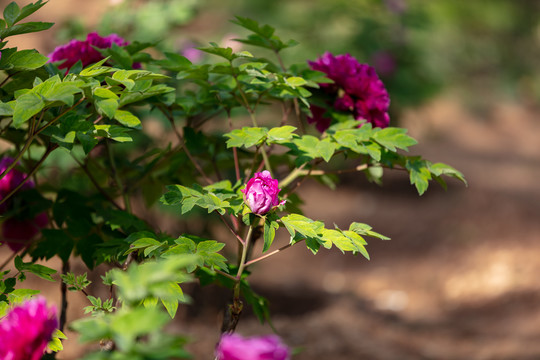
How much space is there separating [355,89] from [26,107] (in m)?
0.84

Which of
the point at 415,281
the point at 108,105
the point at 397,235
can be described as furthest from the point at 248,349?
the point at 397,235

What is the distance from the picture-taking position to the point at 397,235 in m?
6.45

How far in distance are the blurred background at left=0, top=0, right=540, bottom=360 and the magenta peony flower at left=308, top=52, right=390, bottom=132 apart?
1.85 feet

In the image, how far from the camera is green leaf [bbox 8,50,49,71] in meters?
1.22

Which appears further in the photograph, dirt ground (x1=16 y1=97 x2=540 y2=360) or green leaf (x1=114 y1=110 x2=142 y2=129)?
dirt ground (x1=16 y1=97 x2=540 y2=360)

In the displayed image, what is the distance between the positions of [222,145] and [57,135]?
681 millimetres

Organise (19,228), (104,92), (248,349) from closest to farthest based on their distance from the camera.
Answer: (248,349) < (104,92) < (19,228)

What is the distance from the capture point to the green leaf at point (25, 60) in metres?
1.22

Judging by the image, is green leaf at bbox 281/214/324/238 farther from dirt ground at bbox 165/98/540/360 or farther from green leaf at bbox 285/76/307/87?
dirt ground at bbox 165/98/540/360

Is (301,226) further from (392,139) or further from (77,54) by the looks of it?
(77,54)

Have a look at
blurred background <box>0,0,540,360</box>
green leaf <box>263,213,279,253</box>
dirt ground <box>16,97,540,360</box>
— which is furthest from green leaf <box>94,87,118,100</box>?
dirt ground <box>16,97,540,360</box>

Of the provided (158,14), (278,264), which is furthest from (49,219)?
(278,264)

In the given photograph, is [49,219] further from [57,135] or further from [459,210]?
[459,210]

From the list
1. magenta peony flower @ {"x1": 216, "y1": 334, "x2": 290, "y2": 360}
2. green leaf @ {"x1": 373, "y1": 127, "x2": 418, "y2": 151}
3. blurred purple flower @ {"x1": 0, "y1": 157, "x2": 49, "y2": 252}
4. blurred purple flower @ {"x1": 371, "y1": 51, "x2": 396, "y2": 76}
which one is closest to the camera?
magenta peony flower @ {"x1": 216, "y1": 334, "x2": 290, "y2": 360}
